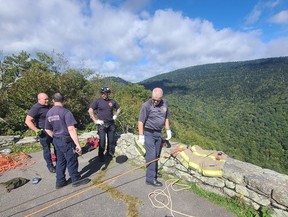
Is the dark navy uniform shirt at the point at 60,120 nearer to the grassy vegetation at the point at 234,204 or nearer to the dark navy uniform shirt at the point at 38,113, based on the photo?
the dark navy uniform shirt at the point at 38,113

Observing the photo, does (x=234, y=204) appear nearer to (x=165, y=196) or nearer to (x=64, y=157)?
(x=165, y=196)

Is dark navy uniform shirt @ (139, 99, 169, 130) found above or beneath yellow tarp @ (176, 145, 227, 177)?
above

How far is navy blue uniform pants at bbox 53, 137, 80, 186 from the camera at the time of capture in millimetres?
4082

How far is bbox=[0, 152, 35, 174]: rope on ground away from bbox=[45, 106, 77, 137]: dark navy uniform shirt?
8.48 feet

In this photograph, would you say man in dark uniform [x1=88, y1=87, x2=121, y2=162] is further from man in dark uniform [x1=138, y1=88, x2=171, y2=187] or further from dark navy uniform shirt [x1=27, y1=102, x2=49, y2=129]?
man in dark uniform [x1=138, y1=88, x2=171, y2=187]

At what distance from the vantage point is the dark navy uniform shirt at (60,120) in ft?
13.1

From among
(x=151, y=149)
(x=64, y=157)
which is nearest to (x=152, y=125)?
(x=151, y=149)

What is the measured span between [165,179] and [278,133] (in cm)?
5549

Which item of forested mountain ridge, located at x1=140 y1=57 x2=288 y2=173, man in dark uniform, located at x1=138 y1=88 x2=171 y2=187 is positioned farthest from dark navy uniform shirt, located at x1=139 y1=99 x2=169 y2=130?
forested mountain ridge, located at x1=140 y1=57 x2=288 y2=173

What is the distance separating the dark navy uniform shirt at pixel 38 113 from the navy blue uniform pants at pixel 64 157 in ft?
3.48

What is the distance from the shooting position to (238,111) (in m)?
65.4

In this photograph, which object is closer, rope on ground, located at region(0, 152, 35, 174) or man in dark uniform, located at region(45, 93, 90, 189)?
man in dark uniform, located at region(45, 93, 90, 189)

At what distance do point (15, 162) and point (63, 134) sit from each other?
2.92 m

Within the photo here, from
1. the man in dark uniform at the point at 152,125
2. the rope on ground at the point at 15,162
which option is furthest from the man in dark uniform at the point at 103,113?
the rope on ground at the point at 15,162
